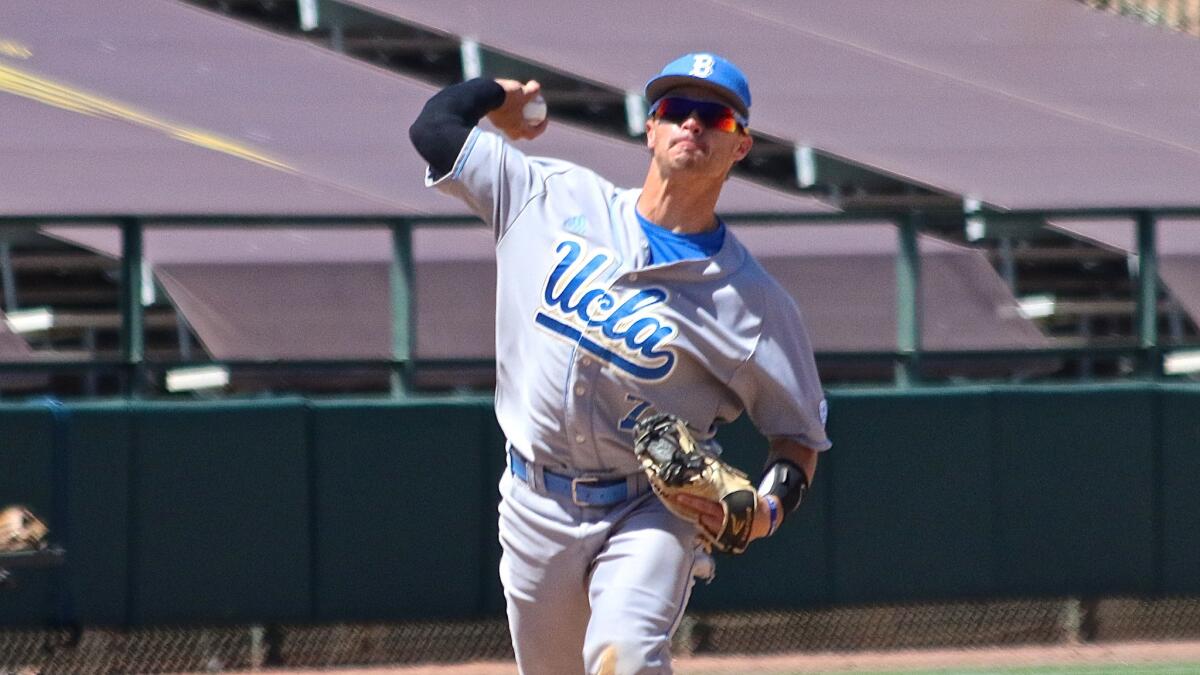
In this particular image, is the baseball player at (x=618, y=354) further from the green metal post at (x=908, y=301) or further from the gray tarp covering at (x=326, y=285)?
the green metal post at (x=908, y=301)

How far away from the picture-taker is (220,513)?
23.2 feet

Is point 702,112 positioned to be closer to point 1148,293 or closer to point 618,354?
point 618,354

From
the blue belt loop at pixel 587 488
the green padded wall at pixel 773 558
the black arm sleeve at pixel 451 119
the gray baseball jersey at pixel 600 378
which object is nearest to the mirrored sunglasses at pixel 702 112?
the gray baseball jersey at pixel 600 378

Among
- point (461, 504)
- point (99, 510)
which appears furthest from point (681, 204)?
point (99, 510)

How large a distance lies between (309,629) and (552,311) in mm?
3889

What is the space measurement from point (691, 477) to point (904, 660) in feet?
13.7

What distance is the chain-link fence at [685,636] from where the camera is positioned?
7051 mm

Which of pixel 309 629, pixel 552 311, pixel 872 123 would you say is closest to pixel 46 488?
pixel 309 629

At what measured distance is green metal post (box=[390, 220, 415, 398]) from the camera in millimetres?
7328

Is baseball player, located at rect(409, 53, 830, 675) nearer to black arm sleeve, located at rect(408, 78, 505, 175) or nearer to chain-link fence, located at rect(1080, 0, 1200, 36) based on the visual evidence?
black arm sleeve, located at rect(408, 78, 505, 175)

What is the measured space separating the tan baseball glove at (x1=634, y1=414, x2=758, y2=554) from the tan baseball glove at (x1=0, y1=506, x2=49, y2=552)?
3453 mm

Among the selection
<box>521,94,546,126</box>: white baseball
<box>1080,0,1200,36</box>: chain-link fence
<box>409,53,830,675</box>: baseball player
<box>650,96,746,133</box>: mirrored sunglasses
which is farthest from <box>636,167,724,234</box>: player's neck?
<box>1080,0,1200,36</box>: chain-link fence

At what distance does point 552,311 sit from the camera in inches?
147

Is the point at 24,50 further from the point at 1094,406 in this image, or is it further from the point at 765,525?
the point at 765,525
